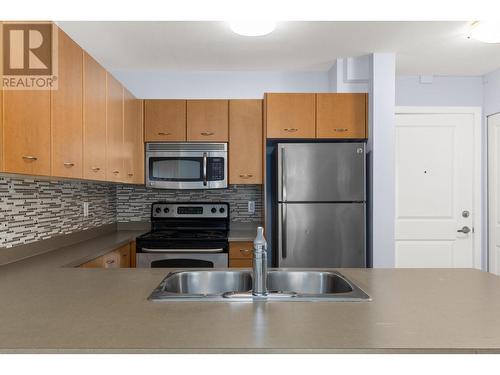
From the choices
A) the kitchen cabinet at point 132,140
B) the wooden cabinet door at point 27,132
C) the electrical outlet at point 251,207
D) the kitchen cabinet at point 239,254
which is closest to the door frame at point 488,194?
the electrical outlet at point 251,207

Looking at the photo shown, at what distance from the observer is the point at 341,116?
3.11m

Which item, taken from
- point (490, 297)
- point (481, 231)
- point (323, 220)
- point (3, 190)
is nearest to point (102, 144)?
point (3, 190)

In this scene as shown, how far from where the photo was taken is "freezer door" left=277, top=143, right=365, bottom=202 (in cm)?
293

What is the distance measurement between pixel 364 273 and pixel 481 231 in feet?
8.79

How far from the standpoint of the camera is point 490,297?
1.26 metres

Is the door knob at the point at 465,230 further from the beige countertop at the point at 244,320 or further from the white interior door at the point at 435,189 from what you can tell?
the beige countertop at the point at 244,320

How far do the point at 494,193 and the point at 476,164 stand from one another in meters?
0.32

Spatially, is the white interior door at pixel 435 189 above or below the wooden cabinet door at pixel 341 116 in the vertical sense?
below

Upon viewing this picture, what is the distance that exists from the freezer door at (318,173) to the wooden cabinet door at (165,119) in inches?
37.3

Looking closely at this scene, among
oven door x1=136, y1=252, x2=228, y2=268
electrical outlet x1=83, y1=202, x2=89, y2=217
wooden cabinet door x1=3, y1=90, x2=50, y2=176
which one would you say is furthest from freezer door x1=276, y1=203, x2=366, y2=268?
wooden cabinet door x1=3, y1=90, x2=50, y2=176

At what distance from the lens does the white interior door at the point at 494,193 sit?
3537 mm

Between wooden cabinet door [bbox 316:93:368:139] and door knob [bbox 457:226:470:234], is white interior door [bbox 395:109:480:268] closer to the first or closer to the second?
door knob [bbox 457:226:470:234]
